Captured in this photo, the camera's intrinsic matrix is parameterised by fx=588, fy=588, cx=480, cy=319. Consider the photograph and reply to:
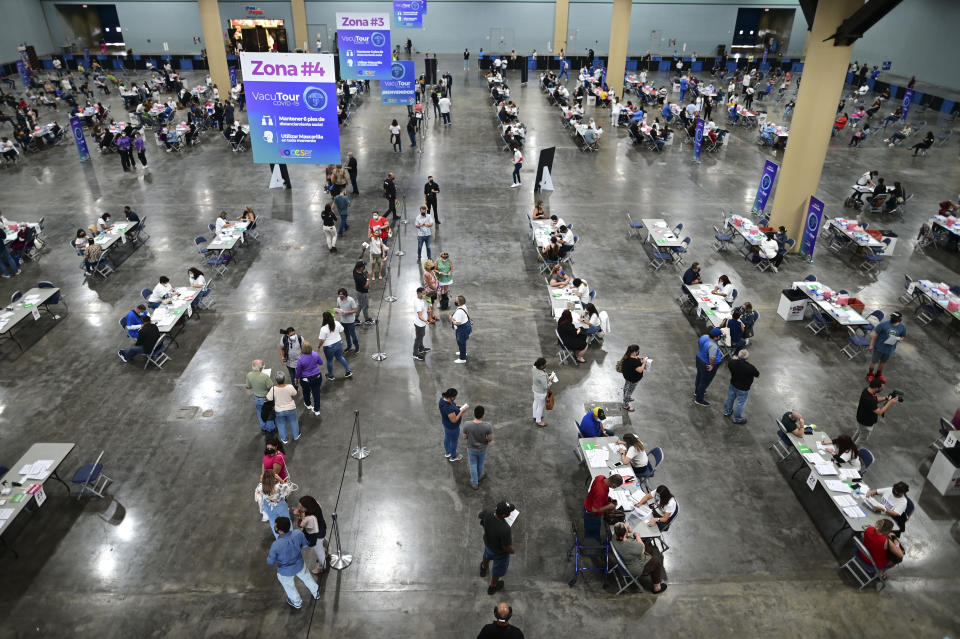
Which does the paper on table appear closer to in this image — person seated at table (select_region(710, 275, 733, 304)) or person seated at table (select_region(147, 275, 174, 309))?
person seated at table (select_region(710, 275, 733, 304))

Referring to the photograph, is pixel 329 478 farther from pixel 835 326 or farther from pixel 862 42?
pixel 862 42

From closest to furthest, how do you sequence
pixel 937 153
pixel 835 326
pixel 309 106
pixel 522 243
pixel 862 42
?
pixel 309 106 → pixel 835 326 → pixel 522 243 → pixel 937 153 → pixel 862 42

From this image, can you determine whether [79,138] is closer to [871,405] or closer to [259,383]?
[259,383]

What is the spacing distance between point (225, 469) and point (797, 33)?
52.5 meters

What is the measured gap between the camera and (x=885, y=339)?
420 inches

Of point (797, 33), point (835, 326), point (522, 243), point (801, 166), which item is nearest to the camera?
point (835, 326)

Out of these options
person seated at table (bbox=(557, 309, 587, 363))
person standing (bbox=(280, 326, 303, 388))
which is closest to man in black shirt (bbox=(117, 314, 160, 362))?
person standing (bbox=(280, 326, 303, 388))

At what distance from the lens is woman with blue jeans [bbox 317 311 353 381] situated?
10305 millimetres

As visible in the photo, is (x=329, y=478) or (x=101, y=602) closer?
(x=101, y=602)

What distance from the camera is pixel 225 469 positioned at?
898 centimetres

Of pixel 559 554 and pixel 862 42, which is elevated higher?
pixel 862 42

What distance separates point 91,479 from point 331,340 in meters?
4.02

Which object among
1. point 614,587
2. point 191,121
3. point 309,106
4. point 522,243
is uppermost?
point 309,106

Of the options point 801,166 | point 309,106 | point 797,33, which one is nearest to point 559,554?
point 309,106
